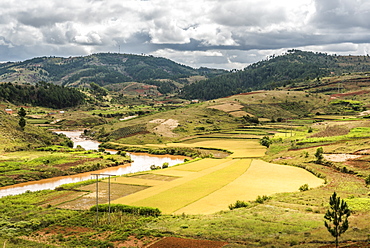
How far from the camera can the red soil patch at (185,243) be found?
32.2 meters

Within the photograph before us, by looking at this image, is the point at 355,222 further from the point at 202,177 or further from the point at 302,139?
the point at 302,139

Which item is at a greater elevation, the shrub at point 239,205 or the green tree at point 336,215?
the green tree at point 336,215

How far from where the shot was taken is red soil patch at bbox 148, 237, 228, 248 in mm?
32197

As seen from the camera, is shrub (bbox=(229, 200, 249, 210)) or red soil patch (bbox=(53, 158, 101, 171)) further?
red soil patch (bbox=(53, 158, 101, 171))

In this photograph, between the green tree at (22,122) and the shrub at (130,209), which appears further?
the green tree at (22,122)

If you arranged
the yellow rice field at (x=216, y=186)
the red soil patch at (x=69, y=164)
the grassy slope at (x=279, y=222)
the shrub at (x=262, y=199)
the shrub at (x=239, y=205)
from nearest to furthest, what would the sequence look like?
1. the grassy slope at (x=279, y=222)
2. the shrub at (x=239, y=205)
3. the shrub at (x=262, y=199)
4. the yellow rice field at (x=216, y=186)
5. the red soil patch at (x=69, y=164)

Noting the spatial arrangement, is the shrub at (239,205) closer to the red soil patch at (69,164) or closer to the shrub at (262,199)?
the shrub at (262,199)

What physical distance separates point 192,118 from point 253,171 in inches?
3407

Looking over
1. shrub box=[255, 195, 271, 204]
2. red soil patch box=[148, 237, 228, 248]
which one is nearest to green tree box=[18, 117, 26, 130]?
shrub box=[255, 195, 271, 204]

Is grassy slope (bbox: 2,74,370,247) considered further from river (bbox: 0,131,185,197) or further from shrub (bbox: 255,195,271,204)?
river (bbox: 0,131,185,197)

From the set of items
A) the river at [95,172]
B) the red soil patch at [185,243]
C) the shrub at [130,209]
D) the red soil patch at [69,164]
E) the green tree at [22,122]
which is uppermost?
the green tree at [22,122]

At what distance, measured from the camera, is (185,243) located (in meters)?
33.1

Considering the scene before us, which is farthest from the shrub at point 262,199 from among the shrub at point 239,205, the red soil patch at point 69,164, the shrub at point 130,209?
the red soil patch at point 69,164

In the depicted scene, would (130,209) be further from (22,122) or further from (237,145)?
(22,122)
